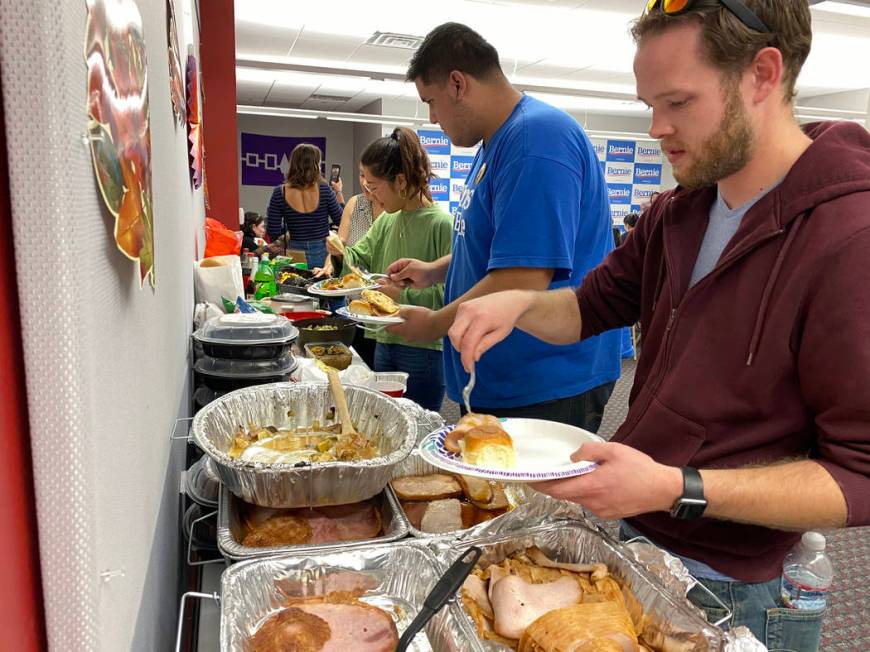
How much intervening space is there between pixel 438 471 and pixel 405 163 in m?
1.89

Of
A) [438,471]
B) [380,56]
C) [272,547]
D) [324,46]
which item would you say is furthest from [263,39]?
[272,547]

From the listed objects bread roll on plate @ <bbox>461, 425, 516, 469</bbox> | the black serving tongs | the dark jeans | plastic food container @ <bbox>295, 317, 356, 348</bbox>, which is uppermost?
bread roll on plate @ <bbox>461, 425, 516, 469</bbox>

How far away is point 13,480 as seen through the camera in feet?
1.70

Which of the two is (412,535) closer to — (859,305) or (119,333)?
(119,333)

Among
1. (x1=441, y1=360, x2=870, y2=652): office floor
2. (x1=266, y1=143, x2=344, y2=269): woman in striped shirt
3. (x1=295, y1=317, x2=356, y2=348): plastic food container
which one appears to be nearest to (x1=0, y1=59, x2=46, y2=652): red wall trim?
(x1=295, y1=317, x2=356, y2=348): plastic food container

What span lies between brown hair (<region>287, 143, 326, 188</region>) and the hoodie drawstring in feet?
14.1

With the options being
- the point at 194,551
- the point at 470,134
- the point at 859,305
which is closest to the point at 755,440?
the point at 859,305

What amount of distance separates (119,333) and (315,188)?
4.77 m

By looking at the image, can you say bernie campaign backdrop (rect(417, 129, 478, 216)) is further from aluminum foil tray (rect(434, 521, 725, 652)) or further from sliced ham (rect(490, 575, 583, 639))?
sliced ham (rect(490, 575, 583, 639))

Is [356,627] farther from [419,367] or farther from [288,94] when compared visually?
[288,94]

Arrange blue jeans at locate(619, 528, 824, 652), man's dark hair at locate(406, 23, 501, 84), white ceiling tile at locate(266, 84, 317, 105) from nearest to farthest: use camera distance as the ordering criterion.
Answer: blue jeans at locate(619, 528, 824, 652)
man's dark hair at locate(406, 23, 501, 84)
white ceiling tile at locate(266, 84, 317, 105)

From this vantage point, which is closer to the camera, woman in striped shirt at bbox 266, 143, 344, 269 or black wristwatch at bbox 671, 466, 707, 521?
black wristwatch at bbox 671, 466, 707, 521

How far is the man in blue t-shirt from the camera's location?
1.82 meters

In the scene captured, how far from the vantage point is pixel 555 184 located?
5.93ft
